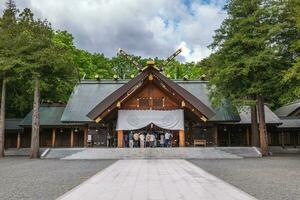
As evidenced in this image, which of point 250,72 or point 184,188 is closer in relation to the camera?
point 184,188

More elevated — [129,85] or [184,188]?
[129,85]

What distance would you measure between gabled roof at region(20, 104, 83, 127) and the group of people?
582 centimetres

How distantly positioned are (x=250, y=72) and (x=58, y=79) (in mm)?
12542

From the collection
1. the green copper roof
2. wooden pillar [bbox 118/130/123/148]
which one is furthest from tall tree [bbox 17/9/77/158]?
wooden pillar [bbox 118/130/123/148]

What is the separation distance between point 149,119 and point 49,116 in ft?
31.4

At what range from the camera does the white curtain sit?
21406mm

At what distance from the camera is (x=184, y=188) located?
722 centimetres

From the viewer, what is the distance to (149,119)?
21.6m

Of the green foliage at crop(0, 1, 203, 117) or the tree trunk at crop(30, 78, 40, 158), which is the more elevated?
the green foliage at crop(0, 1, 203, 117)

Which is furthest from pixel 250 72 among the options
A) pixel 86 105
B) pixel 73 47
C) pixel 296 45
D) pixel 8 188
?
pixel 73 47

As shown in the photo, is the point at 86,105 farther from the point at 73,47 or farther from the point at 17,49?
the point at 73,47

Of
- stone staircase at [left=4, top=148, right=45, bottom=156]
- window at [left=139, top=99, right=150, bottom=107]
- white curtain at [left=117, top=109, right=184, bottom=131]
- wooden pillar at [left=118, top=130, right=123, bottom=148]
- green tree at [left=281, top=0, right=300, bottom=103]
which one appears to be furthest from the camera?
stone staircase at [left=4, top=148, right=45, bottom=156]

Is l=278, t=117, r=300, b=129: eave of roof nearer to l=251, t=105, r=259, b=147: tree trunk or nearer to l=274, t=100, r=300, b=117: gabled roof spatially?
l=274, t=100, r=300, b=117: gabled roof

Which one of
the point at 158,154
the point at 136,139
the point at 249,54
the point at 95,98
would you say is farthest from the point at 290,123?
the point at 95,98
